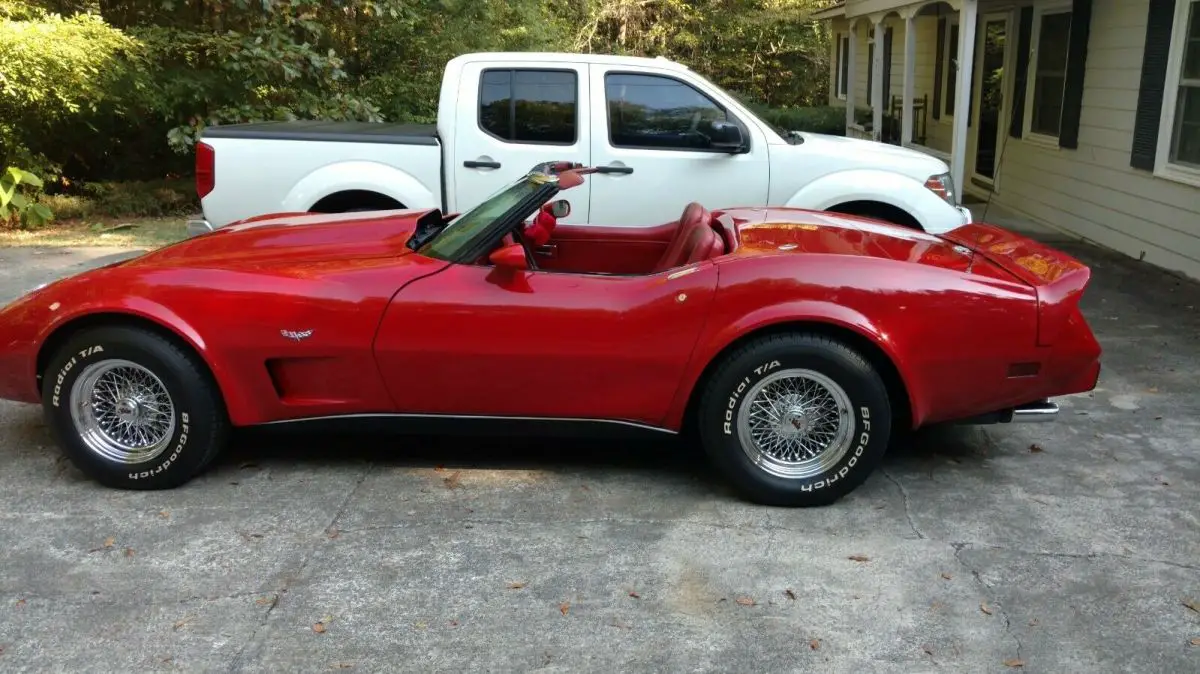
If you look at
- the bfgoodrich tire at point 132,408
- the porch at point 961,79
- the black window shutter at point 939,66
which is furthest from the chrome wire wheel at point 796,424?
the black window shutter at point 939,66

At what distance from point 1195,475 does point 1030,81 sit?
8940 millimetres

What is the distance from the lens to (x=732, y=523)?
400 centimetres

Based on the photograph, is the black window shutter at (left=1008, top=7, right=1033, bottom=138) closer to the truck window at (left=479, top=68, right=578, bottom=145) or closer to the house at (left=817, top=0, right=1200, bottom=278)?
the house at (left=817, top=0, right=1200, bottom=278)

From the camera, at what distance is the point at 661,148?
6.77 meters

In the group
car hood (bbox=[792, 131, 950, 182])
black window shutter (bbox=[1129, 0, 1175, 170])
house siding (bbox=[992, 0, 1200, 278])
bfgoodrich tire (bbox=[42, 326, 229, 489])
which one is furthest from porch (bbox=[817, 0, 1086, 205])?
bfgoodrich tire (bbox=[42, 326, 229, 489])

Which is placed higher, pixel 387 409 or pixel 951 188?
pixel 951 188

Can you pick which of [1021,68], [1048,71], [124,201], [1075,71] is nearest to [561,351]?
[1075,71]

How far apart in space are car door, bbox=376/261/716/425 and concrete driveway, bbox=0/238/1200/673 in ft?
1.47

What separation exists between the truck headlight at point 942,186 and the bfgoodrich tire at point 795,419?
3.20 meters

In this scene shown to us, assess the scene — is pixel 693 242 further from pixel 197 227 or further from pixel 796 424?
pixel 197 227

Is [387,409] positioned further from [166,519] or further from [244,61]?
[244,61]

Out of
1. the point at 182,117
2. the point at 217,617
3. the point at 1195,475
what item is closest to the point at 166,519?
the point at 217,617

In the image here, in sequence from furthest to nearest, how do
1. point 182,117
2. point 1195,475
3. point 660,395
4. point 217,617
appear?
1. point 182,117
2. point 1195,475
3. point 660,395
4. point 217,617

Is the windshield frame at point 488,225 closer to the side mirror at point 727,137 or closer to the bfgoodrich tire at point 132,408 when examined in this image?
the bfgoodrich tire at point 132,408
